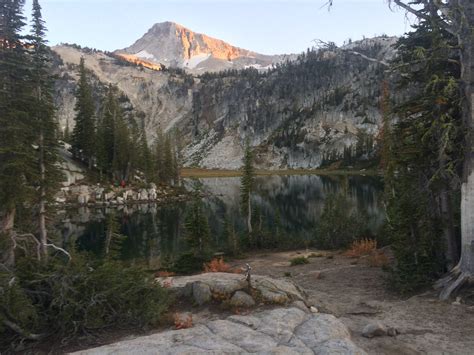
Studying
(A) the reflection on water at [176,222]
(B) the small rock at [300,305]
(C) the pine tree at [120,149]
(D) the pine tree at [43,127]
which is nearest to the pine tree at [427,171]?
(B) the small rock at [300,305]

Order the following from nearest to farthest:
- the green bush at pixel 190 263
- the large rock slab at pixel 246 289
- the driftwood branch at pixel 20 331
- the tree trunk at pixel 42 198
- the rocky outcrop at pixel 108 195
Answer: the driftwood branch at pixel 20 331
the large rock slab at pixel 246 289
the tree trunk at pixel 42 198
the green bush at pixel 190 263
the rocky outcrop at pixel 108 195

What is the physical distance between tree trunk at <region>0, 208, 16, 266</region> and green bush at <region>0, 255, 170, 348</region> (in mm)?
2248

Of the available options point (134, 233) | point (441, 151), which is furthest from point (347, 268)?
point (134, 233)

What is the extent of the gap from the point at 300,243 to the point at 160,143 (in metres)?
82.2

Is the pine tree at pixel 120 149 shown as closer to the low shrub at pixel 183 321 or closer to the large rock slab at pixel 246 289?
the large rock slab at pixel 246 289

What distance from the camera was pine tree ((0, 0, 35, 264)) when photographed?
19.5 metres

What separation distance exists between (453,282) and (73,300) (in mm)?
11695

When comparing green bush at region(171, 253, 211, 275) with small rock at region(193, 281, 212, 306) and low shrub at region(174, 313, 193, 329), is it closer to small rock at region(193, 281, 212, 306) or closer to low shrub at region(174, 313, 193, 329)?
small rock at region(193, 281, 212, 306)

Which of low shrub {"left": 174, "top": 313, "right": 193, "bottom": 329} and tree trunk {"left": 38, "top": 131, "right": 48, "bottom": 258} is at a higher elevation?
tree trunk {"left": 38, "top": 131, "right": 48, "bottom": 258}

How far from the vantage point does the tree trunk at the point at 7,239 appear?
1383cm

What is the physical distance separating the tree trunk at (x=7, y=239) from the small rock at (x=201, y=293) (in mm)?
5426

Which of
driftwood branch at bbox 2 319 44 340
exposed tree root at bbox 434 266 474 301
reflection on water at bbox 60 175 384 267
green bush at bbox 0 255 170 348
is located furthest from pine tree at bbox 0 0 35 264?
exposed tree root at bbox 434 266 474 301

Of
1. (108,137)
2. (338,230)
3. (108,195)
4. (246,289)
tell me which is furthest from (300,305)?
(108,137)

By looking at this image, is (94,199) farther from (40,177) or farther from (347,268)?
(347,268)
